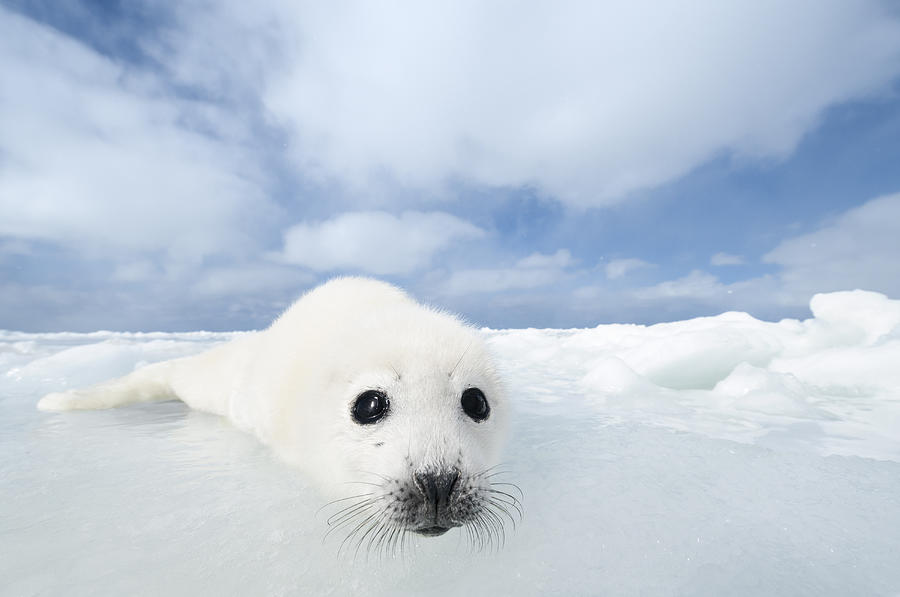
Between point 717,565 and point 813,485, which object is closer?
point 717,565

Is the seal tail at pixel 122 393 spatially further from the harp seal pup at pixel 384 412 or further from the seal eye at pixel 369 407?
the seal eye at pixel 369 407

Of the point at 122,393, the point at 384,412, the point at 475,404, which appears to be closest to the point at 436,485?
the point at 384,412

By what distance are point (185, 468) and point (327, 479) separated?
843mm

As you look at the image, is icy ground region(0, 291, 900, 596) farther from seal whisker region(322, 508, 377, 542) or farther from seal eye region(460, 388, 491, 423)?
seal eye region(460, 388, 491, 423)

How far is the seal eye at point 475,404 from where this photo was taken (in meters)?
2.05

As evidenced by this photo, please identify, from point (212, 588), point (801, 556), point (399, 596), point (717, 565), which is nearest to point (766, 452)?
point (801, 556)

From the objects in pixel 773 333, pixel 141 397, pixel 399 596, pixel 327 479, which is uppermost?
pixel 773 333

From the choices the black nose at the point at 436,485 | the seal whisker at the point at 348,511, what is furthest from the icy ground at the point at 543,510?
the black nose at the point at 436,485

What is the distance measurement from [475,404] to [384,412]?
412mm

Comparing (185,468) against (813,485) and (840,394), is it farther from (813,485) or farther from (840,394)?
(840,394)

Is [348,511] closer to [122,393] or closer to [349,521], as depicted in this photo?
[349,521]

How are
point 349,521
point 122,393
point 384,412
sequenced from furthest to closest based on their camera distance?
point 122,393, point 384,412, point 349,521

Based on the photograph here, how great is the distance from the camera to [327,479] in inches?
81.1

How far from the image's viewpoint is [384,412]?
1.93 metres
